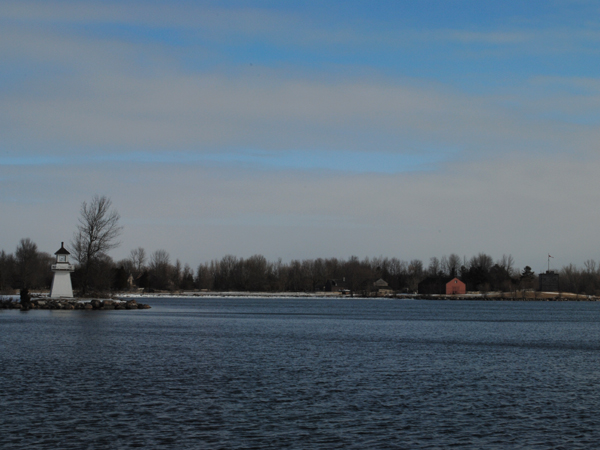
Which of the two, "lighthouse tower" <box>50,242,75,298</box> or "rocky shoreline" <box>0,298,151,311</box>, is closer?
"rocky shoreline" <box>0,298,151,311</box>

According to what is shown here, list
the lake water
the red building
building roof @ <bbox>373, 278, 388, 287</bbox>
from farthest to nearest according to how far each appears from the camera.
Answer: building roof @ <bbox>373, 278, 388, 287</bbox> < the red building < the lake water

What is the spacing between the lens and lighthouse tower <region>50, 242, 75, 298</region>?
73.4 m

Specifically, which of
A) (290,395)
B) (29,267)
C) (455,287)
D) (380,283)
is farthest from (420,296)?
(290,395)

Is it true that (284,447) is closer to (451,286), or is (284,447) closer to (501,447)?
(501,447)

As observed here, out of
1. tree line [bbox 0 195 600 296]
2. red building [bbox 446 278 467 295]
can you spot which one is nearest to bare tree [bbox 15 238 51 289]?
tree line [bbox 0 195 600 296]

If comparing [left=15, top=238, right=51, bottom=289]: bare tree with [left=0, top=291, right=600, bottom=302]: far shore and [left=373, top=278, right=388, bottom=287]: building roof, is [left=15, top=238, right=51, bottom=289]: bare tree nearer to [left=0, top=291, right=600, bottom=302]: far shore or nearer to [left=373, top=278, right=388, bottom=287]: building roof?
[left=0, top=291, right=600, bottom=302]: far shore

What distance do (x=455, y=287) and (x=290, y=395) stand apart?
14414 cm

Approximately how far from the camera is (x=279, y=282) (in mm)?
178125

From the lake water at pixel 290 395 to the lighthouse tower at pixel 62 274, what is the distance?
37392mm

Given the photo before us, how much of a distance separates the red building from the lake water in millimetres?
121913

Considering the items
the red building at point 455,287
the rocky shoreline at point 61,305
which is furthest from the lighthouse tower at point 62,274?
the red building at point 455,287

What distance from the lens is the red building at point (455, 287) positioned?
158 meters

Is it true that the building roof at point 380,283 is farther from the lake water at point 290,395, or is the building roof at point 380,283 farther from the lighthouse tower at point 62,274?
the lake water at point 290,395

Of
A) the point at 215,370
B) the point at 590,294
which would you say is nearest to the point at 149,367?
the point at 215,370
